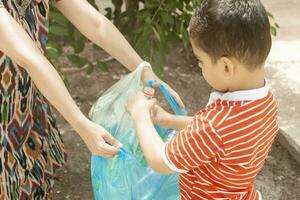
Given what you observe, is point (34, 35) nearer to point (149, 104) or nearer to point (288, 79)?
point (149, 104)

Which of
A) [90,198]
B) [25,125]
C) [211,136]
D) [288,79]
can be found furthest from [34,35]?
[288,79]

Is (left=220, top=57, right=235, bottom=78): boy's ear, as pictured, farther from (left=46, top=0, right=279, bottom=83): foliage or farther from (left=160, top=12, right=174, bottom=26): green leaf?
(left=160, top=12, right=174, bottom=26): green leaf

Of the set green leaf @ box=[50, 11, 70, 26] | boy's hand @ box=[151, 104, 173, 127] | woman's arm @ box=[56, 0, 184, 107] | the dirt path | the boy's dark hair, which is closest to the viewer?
the boy's dark hair

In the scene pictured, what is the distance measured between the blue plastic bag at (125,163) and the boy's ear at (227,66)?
17.6 inches

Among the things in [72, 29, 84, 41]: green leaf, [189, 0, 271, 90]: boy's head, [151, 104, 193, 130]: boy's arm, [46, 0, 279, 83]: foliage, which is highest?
[189, 0, 271, 90]: boy's head

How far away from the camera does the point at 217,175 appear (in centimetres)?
157

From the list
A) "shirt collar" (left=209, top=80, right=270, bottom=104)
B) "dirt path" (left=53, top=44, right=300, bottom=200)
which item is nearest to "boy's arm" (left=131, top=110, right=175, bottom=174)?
"shirt collar" (left=209, top=80, right=270, bottom=104)

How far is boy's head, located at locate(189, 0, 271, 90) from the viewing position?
141 cm

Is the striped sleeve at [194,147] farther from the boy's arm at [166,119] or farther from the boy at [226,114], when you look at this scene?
the boy's arm at [166,119]

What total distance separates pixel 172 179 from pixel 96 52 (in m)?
2.11

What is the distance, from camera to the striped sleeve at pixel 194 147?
1.47 meters

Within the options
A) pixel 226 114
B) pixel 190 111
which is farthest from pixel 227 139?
pixel 190 111

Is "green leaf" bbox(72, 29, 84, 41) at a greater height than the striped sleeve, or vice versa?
the striped sleeve

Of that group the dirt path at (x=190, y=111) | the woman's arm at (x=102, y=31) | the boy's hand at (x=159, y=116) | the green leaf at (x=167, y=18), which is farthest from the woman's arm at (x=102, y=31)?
the green leaf at (x=167, y=18)
